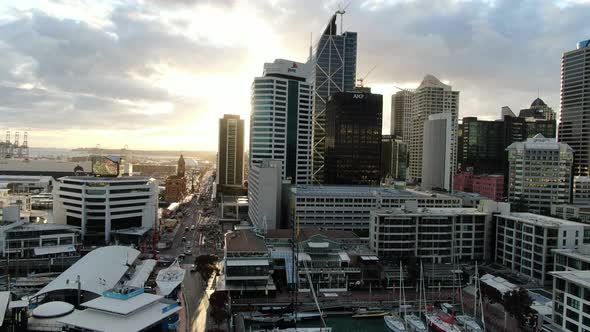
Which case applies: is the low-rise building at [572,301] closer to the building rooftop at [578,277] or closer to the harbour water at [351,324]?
the building rooftop at [578,277]

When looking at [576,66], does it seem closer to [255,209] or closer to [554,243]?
[554,243]

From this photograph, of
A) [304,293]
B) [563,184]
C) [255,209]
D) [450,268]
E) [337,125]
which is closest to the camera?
[304,293]

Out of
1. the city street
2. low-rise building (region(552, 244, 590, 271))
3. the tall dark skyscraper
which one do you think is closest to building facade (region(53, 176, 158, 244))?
the city street

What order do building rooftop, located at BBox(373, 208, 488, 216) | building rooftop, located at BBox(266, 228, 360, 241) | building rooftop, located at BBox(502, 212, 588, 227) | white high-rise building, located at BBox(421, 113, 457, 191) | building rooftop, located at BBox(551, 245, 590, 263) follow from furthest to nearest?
white high-rise building, located at BBox(421, 113, 457, 191) < building rooftop, located at BBox(373, 208, 488, 216) < building rooftop, located at BBox(266, 228, 360, 241) < building rooftop, located at BBox(502, 212, 588, 227) < building rooftop, located at BBox(551, 245, 590, 263)

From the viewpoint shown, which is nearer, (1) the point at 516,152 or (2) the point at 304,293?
(2) the point at 304,293

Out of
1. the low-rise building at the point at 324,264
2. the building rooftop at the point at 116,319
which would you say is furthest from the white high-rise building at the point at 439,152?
the building rooftop at the point at 116,319

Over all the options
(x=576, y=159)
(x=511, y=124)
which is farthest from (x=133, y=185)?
(x=511, y=124)

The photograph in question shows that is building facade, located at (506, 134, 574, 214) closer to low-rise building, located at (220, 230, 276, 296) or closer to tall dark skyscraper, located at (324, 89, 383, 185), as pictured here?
tall dark skyscraper, located at (324, 89, 383, 185)

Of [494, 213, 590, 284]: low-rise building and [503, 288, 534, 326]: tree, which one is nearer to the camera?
[503, 288, 534, 326]: tree
